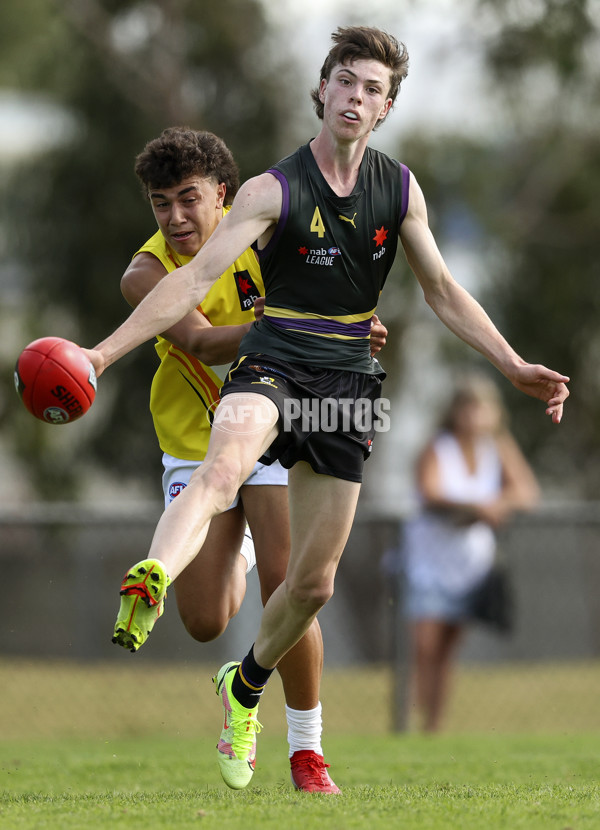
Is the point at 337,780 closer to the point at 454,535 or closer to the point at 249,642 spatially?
the point at 454,535

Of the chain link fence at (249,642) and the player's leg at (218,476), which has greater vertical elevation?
the player's leg at (218,476)

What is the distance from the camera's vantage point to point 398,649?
941cm

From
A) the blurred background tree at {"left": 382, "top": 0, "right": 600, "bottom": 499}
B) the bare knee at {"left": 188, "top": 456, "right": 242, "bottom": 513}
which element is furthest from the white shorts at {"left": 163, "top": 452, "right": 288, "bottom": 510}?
the blurred background tree at {"left": 382, "top": 0, "right": 600, "bottom": 499}

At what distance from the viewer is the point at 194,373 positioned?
5629mm

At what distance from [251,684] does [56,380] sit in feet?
5.40

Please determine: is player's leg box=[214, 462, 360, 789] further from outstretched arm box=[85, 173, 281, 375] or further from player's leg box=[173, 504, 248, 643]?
outstretched arm box=[85, 173, 281, 375]

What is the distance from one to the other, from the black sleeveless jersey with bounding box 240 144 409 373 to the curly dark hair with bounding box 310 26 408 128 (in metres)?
0.35

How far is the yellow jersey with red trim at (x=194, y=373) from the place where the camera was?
17.9 ft

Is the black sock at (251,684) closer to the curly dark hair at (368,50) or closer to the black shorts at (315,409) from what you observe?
the black shorts at (315,409)

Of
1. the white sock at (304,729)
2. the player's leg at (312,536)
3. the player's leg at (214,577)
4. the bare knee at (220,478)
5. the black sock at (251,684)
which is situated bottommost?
the white sock at (304,729)

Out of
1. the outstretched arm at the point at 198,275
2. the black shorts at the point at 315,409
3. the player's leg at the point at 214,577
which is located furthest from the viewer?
the player's leg at the point at 214,577

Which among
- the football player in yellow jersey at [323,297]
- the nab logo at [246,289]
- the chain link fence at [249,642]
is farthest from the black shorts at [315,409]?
the chain link fence at [249,642]

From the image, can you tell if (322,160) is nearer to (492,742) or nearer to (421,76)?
(492,742)

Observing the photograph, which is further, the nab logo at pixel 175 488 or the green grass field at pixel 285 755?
the nab logo at pixel 175 488
